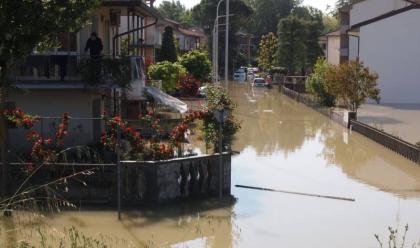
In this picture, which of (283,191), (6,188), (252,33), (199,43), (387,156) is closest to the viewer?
(6,188)

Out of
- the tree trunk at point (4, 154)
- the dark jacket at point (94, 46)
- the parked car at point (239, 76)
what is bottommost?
the tree trunk at point (4, 154)

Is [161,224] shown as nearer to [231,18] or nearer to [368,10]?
[368,10]

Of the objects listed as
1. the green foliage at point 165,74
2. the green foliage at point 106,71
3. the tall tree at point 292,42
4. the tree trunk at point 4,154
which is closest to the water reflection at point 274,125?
the green foliage at point 165,74

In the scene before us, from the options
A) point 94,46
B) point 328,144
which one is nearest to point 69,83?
point 94,46

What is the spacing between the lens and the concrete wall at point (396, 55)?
48375 millimetres

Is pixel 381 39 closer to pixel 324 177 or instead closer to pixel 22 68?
pixel 324 177

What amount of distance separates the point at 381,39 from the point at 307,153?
24.5m

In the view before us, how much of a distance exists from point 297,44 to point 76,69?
63.3 meters

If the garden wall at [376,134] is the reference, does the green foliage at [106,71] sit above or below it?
above

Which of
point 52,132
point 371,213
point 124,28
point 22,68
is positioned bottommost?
point 371,213

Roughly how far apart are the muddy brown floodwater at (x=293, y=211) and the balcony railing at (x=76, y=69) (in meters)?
5.25

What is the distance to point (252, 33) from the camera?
421 ft

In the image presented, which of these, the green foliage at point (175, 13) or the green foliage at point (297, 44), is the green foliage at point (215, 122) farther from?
the green foliage at point (175, 13)

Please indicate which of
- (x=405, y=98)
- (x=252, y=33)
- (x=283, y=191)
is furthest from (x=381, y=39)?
(x=252, y=33)
